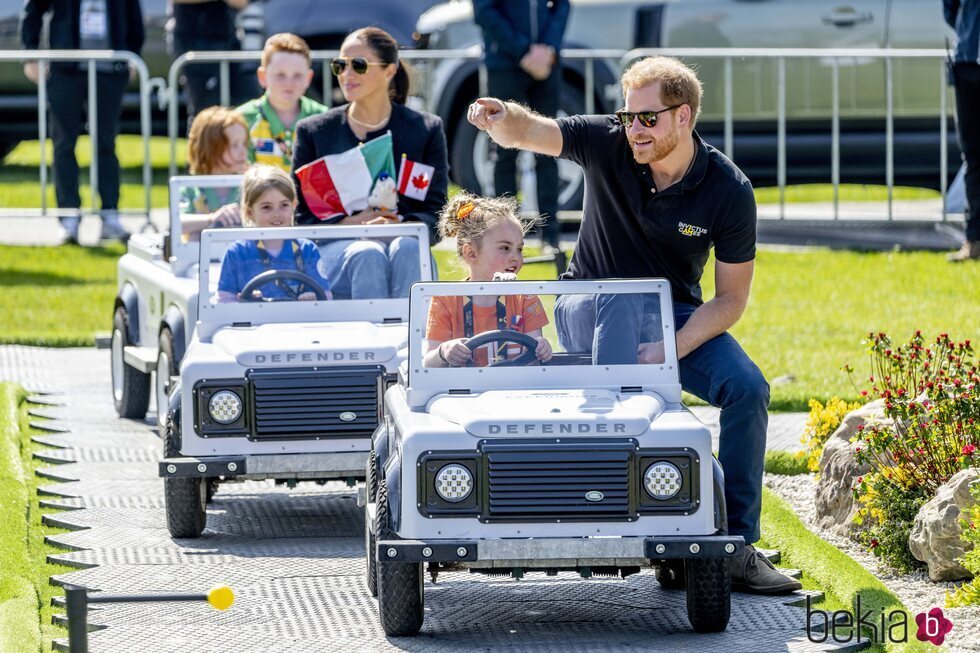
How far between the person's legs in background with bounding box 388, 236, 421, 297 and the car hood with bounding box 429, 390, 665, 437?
2.06 metres

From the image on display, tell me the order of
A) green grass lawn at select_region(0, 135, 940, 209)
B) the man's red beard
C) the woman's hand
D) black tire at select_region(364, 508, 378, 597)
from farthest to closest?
green grass lawn at select_region(0, 135, 940, 209) → the woman's hand → the man's red beard → black tire at select_region(364, 508, 378, 597)

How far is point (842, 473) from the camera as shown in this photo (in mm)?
7055

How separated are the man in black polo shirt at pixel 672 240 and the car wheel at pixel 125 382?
325cm

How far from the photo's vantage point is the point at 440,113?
594 inches

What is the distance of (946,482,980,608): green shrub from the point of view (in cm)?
557

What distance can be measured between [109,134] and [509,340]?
9383 millimetres

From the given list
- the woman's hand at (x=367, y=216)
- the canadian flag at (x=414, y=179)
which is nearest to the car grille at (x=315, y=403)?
the woman's hand at (x=367, y=216)

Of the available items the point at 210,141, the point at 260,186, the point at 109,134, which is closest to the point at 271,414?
A: the point at 260,186

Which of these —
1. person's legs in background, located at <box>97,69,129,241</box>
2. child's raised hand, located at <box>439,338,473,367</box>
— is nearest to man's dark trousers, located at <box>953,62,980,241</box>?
person's legs in background, located at <box>97,69,129,241</box>

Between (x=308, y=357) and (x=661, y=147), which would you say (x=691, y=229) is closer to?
(x=661, y=147)

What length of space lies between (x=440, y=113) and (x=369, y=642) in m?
9.74

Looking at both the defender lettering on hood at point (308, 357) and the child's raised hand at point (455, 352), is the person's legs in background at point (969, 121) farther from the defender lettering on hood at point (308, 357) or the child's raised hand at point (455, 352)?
the child's raised hand at point (455, 352)

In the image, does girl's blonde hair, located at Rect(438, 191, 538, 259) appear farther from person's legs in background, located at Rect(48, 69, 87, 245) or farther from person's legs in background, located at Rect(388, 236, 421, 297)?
person's legs in background, located at Rect(48, 69, 87, 245)

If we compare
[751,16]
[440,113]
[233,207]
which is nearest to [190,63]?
[440,113]
